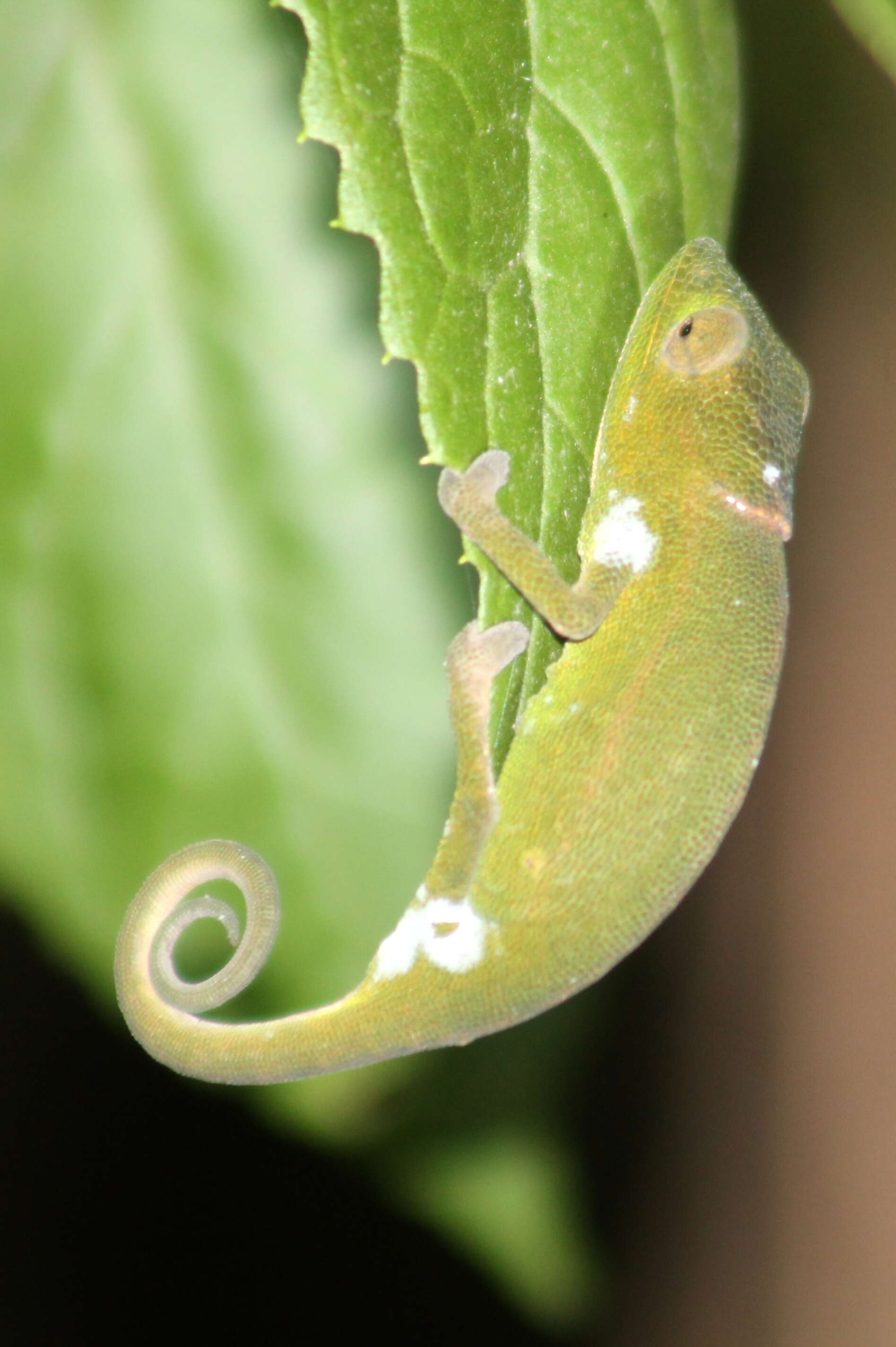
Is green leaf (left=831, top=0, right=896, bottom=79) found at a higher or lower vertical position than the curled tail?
higher

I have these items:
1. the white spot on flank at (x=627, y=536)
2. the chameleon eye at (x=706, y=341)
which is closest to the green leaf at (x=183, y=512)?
the white spot on flank at (x=627, y=536)

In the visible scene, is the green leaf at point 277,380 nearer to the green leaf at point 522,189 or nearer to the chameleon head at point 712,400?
the green leaf at point 522,189

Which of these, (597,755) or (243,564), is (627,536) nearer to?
(597,755)

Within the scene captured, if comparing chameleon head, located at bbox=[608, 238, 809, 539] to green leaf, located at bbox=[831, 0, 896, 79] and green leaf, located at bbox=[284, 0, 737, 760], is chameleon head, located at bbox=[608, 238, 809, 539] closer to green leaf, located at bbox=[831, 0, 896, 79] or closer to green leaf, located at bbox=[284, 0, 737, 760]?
green leaf, located at bbox=[284, 0, 737, 760]

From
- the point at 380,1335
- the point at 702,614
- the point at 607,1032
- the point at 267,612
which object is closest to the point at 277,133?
the point at 267,612

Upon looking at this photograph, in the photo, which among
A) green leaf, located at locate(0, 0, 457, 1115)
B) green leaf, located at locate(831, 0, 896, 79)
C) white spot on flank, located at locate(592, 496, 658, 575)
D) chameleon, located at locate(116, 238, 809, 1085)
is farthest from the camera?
white spot on flank, located at locate(592, 496, 658, 575)

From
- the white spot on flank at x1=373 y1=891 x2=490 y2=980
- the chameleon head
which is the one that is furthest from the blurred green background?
the chameleon head

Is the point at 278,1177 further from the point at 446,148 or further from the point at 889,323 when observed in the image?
the point at 889,323
